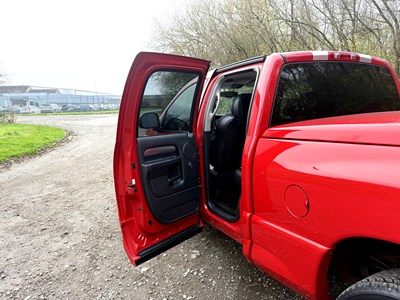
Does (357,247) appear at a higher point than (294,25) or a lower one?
lower

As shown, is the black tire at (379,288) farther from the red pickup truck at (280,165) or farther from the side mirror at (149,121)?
the side mirror at (149,121)

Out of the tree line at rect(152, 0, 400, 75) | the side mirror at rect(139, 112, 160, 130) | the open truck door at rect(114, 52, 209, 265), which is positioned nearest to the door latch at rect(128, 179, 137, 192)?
the open truck door at rect(114, 52, 209, 265)

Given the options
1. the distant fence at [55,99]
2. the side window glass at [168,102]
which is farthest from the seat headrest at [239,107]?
the distant fence at [55,99]

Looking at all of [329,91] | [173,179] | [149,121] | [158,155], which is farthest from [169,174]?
[329,91]

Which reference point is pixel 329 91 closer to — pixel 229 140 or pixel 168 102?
pixel 229 140

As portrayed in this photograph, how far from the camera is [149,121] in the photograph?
7.51 ft

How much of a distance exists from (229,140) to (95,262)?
6.55ft

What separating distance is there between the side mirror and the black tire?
1.82m

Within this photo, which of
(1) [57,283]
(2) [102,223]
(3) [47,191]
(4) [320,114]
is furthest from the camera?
(3) [47,191]

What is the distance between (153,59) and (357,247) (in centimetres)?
201

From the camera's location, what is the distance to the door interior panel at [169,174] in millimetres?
2289

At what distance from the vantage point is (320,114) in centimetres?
204

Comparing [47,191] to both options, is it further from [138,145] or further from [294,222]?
[294,222]

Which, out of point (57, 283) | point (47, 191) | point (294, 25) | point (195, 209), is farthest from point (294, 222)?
point (294, 25)
